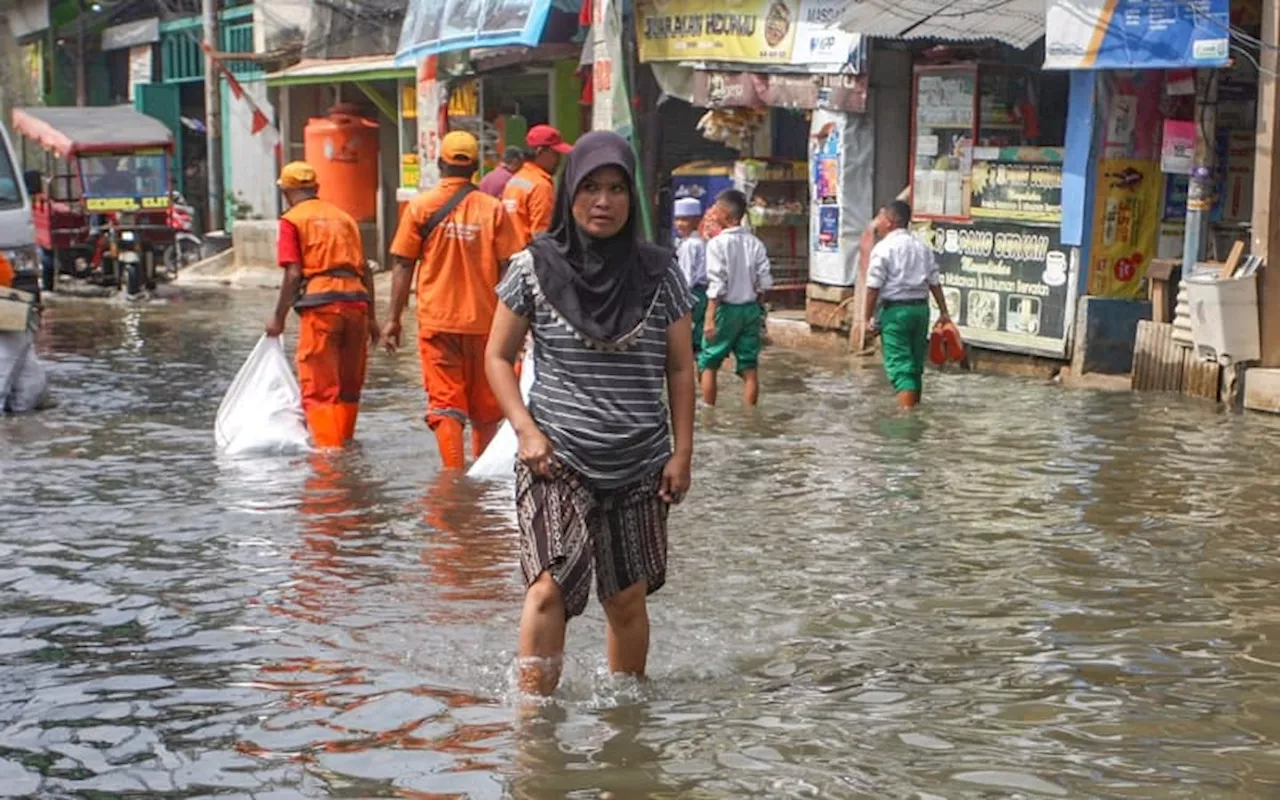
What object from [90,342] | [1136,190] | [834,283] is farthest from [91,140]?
[1136,190]

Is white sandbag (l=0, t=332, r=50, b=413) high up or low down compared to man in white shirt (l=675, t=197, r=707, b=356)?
down

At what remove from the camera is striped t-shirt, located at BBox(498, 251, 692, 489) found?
5195mm

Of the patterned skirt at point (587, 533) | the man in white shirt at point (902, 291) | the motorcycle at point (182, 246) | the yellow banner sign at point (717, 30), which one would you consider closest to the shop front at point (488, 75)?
the yellow banner sign at point (717, 30)

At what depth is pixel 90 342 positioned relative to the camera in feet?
57.9

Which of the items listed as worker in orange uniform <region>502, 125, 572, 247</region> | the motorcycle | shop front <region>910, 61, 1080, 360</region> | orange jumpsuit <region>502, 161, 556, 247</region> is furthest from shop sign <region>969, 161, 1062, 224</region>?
the motorcycle

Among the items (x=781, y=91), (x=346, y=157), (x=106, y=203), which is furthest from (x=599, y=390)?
(x=346, y=157)

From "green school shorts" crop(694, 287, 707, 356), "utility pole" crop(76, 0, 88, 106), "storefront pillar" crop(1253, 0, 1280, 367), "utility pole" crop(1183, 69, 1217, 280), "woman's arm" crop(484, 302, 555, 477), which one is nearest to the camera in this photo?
"woman's arm" crop(484, 302, 555, 477)

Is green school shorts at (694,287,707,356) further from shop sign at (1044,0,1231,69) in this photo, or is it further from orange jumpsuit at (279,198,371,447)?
orange jumpsuit at (279,198,371,447)

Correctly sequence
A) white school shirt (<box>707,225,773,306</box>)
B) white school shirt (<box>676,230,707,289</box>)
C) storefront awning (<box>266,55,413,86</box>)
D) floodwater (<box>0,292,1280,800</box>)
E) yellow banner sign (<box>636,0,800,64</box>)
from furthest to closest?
1. storefront awning (<box>266,55,413,86</box>)
2. yellow banner sign (<box>636,0,800,64</box>)
3. white school shirt (<box>676,230,707,289</box>)
4. white school shirt (<box>707,225,773,306</box>)
5. floodwater (<box>0,292,1280,800</box>)

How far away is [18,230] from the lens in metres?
14.4

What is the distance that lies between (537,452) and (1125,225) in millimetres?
9817

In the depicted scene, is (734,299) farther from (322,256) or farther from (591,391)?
(591,391)

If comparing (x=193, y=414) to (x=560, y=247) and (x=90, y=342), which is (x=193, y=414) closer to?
(x=90, y=342)

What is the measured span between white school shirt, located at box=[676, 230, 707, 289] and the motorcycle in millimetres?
14323
